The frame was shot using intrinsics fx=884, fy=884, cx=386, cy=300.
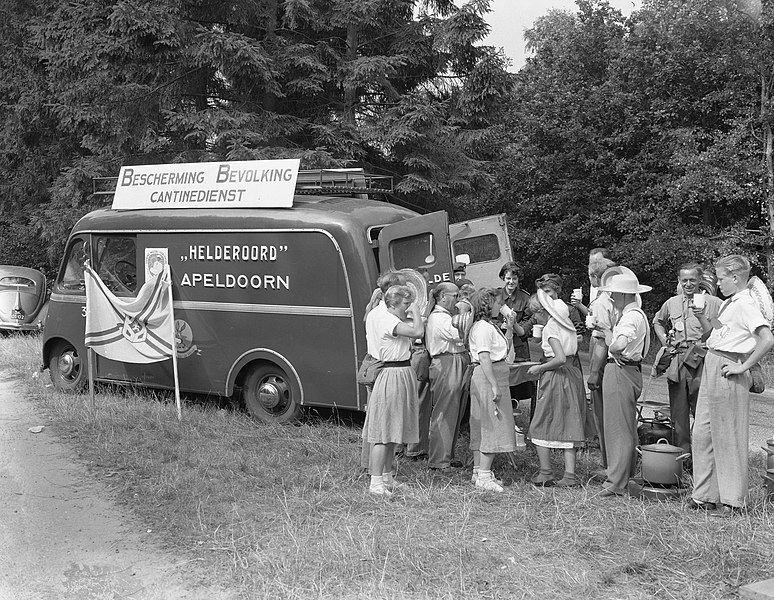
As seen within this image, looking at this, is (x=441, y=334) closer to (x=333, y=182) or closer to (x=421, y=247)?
(x=421, y=247)

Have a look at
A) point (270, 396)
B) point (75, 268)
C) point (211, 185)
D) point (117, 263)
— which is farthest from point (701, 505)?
point (75, 268)

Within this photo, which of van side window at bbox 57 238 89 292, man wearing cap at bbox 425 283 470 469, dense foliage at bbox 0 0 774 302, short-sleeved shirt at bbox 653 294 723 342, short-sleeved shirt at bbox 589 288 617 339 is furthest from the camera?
dense foliage at bbox 0 0 774 302

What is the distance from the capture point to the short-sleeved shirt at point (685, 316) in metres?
7.75

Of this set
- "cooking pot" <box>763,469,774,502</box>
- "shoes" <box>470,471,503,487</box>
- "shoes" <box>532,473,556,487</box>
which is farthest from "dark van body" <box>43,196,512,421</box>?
"cooking pot" <box>763,469,774,502</box>

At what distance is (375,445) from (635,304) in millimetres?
2224

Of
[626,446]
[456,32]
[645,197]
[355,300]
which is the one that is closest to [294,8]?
[456,32]

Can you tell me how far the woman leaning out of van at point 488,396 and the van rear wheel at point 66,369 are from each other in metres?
6.25

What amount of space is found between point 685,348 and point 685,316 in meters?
0.39

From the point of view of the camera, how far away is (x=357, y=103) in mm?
18344

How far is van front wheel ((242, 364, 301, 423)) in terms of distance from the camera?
9523 mm

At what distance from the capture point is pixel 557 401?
6930mm

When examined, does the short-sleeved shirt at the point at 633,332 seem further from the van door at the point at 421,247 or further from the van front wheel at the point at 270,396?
the van front wheel at the point at 270,396

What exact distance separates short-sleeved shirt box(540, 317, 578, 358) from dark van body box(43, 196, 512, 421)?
2.12 metres

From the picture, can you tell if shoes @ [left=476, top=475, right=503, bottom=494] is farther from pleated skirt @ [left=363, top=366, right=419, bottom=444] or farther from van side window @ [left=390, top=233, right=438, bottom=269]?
van side window @ [left=390, top=233, right=438, bottom=269]
